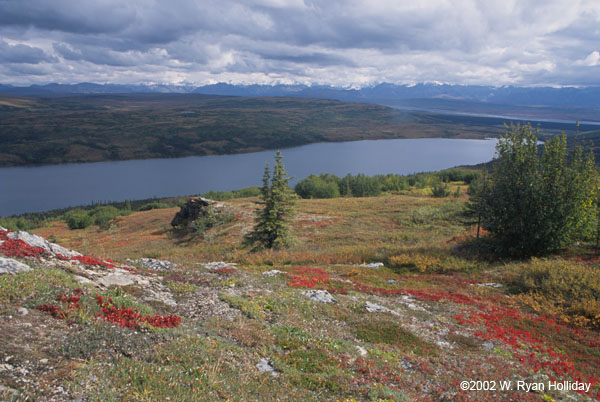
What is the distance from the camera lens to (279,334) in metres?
10.5

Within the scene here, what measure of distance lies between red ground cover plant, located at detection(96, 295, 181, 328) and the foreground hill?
0.16 ft

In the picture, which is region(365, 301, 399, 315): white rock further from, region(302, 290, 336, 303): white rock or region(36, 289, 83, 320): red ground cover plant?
region(36, 289, 83, 320): red ground cover plant

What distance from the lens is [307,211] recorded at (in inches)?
2276

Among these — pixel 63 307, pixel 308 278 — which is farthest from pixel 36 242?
pixel 308 278

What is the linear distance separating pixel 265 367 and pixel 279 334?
2.09m

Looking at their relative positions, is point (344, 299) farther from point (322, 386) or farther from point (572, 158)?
point (572, 158)

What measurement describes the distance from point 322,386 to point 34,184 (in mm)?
211569

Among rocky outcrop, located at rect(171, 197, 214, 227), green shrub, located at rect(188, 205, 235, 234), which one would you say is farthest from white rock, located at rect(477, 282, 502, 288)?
rocky outcrop, located at rect(171, 197, 214, 227)

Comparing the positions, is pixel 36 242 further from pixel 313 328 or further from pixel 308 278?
pixel 308 278

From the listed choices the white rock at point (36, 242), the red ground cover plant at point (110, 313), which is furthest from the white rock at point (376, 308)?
the white rock at point (36, 242)

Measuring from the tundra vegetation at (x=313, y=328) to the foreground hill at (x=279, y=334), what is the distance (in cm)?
5

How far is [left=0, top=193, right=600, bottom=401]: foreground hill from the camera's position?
22.5ft

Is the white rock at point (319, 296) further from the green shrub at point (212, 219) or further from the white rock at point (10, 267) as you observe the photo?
the green shrub at point (212, 219)

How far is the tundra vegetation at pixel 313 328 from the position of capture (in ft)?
22.9
